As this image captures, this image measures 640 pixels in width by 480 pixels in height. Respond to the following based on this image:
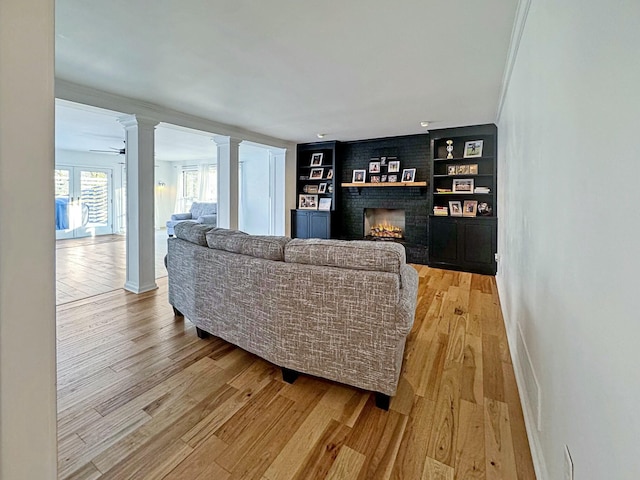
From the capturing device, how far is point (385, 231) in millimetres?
5891

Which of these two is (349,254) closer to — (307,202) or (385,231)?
(385,231)

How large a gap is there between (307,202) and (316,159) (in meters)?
0.90

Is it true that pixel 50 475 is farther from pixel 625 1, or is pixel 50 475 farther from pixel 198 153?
pixel 198 153

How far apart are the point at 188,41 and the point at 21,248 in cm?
220

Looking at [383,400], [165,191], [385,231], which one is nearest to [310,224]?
[385,231]

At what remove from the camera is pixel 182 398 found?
1.71m

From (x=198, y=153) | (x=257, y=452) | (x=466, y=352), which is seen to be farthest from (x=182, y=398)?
(x=198, y=153)

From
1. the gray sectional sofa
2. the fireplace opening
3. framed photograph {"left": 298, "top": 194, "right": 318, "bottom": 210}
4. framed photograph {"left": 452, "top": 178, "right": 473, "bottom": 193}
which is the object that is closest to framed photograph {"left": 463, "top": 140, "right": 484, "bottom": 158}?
framed photograph {"left": 452, "top": 178, "right": 473, "bottom": 193}

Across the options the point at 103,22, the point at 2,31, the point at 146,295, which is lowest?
the point at 146,295

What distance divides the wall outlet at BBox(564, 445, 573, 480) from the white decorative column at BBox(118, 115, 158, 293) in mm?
3892

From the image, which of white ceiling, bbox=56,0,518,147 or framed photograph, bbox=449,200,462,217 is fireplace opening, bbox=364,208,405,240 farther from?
white ceiling, bbox=56,0,518,147

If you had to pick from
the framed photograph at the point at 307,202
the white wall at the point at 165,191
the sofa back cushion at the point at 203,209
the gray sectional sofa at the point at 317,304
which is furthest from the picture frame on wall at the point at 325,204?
the white wall at the point at 165,191

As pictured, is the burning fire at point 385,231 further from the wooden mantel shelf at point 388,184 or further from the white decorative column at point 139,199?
the white decorative column at point 139,199

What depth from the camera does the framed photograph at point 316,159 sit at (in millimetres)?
6324
